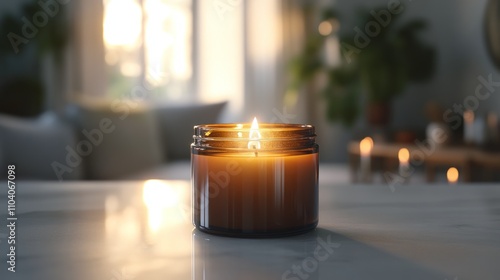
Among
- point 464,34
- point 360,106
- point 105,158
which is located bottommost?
point 105,158

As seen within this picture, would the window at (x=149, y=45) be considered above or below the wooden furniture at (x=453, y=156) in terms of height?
above

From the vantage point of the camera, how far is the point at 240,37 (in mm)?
4160

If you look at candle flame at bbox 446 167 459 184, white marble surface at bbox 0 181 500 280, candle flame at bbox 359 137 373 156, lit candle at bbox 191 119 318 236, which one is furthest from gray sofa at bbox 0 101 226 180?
lit candle at bbox 191 119 318 236

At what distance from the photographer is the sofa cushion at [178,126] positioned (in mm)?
3182

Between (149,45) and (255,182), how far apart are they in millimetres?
3807

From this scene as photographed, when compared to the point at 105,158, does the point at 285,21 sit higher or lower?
higher

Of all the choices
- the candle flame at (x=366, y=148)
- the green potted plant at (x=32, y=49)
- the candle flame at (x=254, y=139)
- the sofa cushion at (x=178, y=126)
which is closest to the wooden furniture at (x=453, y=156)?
the candle flame at (x=366, y=148)

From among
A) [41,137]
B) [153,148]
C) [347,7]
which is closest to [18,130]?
[41,137]

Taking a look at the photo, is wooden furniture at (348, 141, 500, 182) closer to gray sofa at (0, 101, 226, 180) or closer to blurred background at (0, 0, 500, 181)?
blurred background at (0, 0, 500, 181)

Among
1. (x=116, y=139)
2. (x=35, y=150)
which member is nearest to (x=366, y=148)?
(x=116, y=139)

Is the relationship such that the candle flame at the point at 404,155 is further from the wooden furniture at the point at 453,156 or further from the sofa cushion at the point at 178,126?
the sofa cushion at the point at 178,126

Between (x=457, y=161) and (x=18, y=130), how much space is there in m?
1.76

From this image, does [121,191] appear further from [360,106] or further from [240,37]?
[240,37]

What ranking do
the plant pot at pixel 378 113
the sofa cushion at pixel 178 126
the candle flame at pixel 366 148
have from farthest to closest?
the plant pot at pixel 378 113
the sofa cushion at pixel 178 126
the candle flame at pixel 366 148
